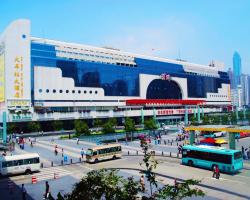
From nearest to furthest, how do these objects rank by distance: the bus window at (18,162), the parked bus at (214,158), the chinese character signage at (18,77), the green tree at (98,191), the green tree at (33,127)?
the green tree at (98,191) → the parked bus at (214,158) → the bus window at (18,162) → the chinese character signage at (18,77) → the green tree at (33,127)

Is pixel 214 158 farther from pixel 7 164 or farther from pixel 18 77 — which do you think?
pixel 18 77

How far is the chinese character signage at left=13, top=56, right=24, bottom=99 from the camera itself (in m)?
76.4

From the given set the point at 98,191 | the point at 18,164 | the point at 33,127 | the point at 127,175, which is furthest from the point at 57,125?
the point at 98,191

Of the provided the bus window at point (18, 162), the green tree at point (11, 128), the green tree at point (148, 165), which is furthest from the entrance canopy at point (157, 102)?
the green tree at point (148, 165)

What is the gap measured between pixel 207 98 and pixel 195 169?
106 metres

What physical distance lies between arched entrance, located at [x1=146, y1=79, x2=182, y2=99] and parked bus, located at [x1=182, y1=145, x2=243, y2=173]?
7649 cm

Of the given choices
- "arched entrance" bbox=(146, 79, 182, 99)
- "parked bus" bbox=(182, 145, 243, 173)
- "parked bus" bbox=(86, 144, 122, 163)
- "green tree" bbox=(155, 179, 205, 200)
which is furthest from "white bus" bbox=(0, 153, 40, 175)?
"arched entrance" bbox=(146, 79, 182, 99)

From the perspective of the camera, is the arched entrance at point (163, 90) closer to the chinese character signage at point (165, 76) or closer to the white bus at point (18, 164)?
the chinese character signage at point (165, 76)

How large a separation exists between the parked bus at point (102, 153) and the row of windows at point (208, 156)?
9.68 m

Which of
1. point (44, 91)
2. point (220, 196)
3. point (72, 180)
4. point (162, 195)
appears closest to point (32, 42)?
point (44, 91)

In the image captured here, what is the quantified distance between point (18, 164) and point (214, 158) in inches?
817

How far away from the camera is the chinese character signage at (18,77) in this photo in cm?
7638

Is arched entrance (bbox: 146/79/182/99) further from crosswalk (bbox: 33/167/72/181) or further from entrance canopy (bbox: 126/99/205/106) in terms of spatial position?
crosswalk (bbox: 33/167/72/181)

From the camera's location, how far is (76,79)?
3565 inches
